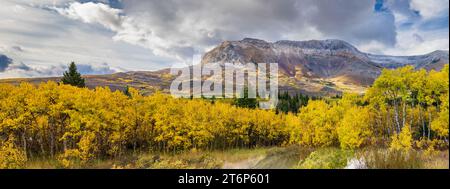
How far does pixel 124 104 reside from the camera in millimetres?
17781

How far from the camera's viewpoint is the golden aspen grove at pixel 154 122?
13961mm

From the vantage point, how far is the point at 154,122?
1917 centimetres

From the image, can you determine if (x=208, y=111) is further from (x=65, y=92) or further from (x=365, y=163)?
(x=365, y=163)

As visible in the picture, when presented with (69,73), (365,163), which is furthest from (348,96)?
(69,73)

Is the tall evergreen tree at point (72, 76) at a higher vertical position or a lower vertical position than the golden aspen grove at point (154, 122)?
higher

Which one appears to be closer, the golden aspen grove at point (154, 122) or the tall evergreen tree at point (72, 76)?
the golden aspen grove at point (154, 122)

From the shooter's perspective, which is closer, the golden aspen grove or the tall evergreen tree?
the golden aspen grove

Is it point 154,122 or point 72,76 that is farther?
point 72,76

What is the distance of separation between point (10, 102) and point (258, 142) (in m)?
23.3

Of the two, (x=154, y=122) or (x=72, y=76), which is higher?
(x=72, y=76)

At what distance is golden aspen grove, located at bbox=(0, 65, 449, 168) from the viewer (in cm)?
1396
